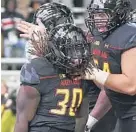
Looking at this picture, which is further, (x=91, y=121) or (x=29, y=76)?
(x=91, y=121)

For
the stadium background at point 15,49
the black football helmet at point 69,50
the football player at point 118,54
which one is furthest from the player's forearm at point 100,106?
the stadium background at point 15,49

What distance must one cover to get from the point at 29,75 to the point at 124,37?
709mm

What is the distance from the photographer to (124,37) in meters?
4.71

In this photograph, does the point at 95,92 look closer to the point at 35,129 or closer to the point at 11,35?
the point at 35,129

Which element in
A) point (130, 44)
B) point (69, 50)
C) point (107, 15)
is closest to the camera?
point (69, 50)

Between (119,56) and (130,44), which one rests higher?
(130,44)

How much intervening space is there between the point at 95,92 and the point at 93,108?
132 mm

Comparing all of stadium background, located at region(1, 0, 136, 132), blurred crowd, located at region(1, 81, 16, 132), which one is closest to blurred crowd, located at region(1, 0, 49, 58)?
stadium background, located at region(1, 0, 136, 132)

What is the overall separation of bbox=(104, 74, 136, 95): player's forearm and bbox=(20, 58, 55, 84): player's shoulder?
0.37 m

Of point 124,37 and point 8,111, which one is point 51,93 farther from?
point 8,111

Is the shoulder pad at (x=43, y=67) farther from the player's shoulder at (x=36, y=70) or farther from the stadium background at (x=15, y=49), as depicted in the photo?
the stadium background at (x=15, y=49)

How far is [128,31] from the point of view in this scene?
4.76m

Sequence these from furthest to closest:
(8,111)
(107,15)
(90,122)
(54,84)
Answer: (8,111), (90,122), (107,15), (54,84)

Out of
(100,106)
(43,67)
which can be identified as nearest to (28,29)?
(43,67)
